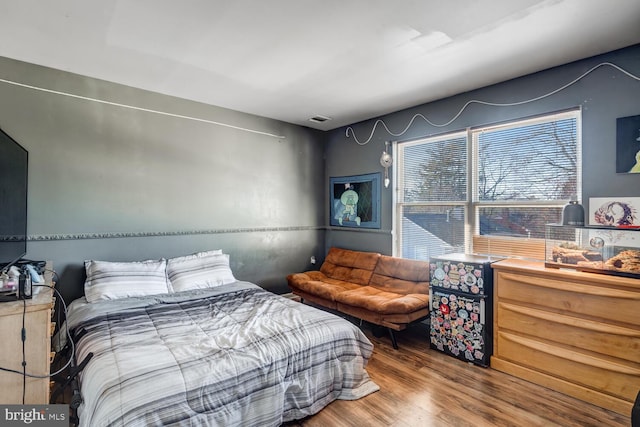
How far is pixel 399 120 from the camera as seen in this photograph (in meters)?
3.97

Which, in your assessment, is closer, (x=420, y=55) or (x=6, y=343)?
(x=6, y=343)

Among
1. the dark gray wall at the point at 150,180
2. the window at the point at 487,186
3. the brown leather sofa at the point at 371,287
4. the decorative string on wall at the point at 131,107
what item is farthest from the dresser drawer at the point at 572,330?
the decorative string on wall at the point at 131,107

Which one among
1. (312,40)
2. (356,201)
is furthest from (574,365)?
(312,40)

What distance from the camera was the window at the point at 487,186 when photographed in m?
2.79

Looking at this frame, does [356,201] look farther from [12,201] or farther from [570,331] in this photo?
[12,201]

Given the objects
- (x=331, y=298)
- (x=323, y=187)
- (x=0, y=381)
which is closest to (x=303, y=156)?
(x=323, y=187)

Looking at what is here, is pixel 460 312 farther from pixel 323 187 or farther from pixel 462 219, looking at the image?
pixel 323 187

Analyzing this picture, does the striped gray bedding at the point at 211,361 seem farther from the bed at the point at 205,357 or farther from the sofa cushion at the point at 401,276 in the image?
the sofa cushion at the point at 401,276

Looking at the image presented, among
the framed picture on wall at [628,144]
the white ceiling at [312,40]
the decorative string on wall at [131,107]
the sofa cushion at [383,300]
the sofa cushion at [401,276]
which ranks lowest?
the sofa cushion at [383,300]

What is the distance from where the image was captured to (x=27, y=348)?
1734 mm

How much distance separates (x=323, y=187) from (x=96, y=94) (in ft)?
10.0

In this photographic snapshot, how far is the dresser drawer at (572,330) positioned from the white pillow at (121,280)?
122 inches

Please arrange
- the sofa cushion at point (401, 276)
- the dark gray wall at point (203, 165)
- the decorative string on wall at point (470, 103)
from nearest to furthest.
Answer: the decorative string on wall at point (470, 103), the dark gray wall at point (203, 165), the sofa cushion at point (401, 276)

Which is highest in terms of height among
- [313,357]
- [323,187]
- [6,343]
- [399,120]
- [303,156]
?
[399,120]
